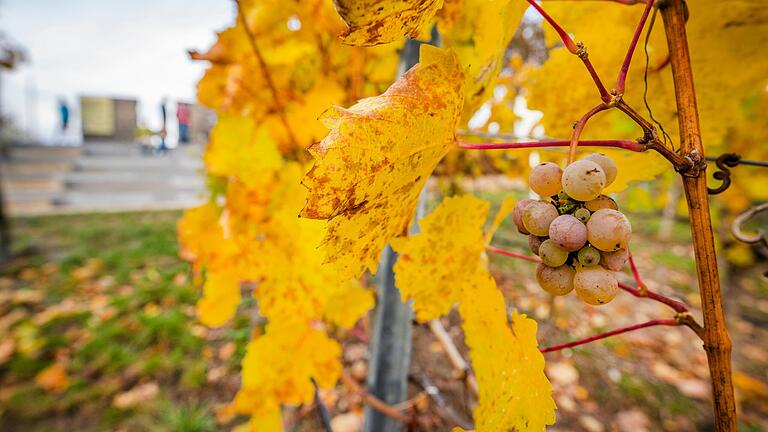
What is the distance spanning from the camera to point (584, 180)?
28 cm

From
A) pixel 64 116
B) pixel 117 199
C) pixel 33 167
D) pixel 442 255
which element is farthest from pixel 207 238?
pixel 64 116

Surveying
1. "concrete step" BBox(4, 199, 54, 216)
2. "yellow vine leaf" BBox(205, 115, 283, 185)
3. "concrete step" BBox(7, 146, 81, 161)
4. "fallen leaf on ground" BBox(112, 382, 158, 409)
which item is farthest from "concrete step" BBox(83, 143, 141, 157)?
"yellow vine leaf" BBox(205, 115, 283, 185)

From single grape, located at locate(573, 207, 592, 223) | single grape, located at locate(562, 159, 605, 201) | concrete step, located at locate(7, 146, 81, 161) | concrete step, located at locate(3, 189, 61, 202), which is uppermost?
concrete step, located at locate(7, 146, 81, 161)

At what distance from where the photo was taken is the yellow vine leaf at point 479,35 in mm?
343

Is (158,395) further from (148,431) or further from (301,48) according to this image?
(301,48)

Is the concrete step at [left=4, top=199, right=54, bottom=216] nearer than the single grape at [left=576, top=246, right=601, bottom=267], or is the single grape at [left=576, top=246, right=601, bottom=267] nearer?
the single grape at [left=576, top=246, right=601, bottom=267]

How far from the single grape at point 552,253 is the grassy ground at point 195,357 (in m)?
0.84

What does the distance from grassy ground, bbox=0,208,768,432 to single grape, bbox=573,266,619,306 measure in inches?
33.2

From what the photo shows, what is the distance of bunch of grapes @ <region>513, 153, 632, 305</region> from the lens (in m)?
0.28

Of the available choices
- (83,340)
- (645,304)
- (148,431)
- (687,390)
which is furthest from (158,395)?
(645,304)

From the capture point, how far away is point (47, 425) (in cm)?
154

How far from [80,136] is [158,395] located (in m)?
10.1

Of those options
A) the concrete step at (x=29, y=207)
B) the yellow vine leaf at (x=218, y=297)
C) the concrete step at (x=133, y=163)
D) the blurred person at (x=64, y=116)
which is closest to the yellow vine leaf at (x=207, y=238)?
the yellow vine leaf at (x=218, y=297)

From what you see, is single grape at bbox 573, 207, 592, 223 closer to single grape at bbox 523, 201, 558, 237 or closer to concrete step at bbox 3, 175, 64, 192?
single grape at bbox 523, 201, 558, 237
